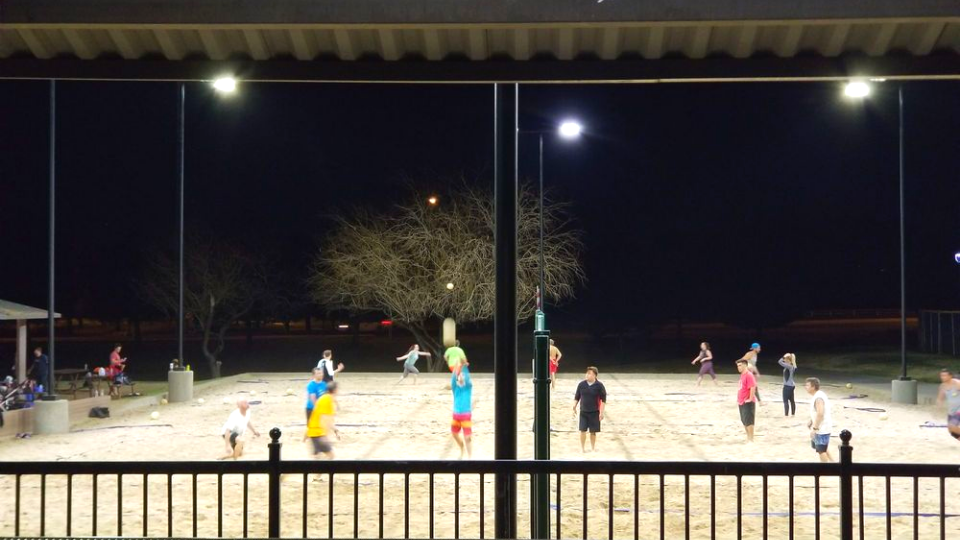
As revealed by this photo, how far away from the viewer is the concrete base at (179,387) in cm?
2608

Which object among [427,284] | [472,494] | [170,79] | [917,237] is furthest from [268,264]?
[917,237]

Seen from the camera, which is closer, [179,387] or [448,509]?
[448,509]

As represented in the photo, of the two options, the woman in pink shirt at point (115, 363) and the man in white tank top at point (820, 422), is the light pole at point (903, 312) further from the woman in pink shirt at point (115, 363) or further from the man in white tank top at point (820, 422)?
the woman in pink shirt at point (115, 363)

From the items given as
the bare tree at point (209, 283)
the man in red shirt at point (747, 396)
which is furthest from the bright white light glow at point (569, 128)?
the bare tree at point (209, 283)

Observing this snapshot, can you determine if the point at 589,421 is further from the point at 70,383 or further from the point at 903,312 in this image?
the point at 70,383

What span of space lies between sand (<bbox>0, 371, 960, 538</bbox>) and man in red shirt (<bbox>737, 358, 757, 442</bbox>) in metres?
0.49

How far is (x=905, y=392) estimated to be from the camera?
2419 cm

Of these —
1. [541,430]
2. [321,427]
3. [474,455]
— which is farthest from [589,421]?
[541,430]

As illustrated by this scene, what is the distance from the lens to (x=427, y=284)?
37.5 meters

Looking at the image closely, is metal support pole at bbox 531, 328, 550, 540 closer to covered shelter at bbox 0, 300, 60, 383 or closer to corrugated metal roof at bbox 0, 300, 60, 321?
corrugated metal roof at bbox 0, 300, 60, 321

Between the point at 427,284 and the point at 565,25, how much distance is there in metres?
32.2

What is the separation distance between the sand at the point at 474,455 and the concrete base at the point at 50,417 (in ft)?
1.39

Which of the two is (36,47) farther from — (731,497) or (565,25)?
(731,497)

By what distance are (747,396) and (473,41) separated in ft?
42.9
